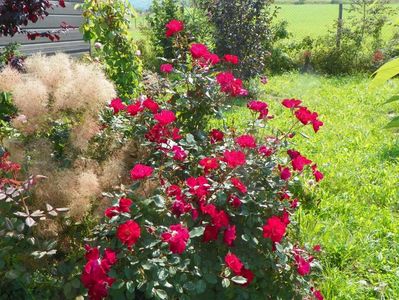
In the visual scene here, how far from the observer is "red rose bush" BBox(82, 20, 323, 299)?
5.67ft

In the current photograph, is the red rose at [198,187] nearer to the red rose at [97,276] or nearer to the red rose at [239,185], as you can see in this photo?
the red rose at [239,185]

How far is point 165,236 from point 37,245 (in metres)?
0.67

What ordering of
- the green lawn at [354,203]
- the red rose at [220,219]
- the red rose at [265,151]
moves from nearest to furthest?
1. the red rose at [220,219]
2. the red rose at [265,151]
3. the green lawn at [354,203]

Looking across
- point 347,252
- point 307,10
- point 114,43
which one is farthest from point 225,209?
point 307,10

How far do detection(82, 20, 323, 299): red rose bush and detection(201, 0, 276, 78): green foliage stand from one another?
5.04 metres

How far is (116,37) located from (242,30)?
12.8ft

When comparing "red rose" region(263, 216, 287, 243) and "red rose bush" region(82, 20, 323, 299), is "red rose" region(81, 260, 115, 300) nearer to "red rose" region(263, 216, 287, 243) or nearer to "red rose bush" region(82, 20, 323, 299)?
"red rose bush" region(82, 20, 323, 299)

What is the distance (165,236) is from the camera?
1.69m

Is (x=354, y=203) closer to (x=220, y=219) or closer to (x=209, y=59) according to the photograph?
(x=209, y=59)

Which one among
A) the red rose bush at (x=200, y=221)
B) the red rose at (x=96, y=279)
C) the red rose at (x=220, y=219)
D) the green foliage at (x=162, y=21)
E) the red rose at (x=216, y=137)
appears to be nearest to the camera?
the red rose at (x=96, y=279)

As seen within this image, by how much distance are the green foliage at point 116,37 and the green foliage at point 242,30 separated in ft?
11.7

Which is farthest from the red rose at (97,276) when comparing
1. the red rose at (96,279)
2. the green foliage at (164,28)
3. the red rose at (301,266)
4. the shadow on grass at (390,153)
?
the green foliage at (164,28)

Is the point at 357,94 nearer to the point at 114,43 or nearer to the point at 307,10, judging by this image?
the point at 114,43

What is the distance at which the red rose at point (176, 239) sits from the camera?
1.64 m
